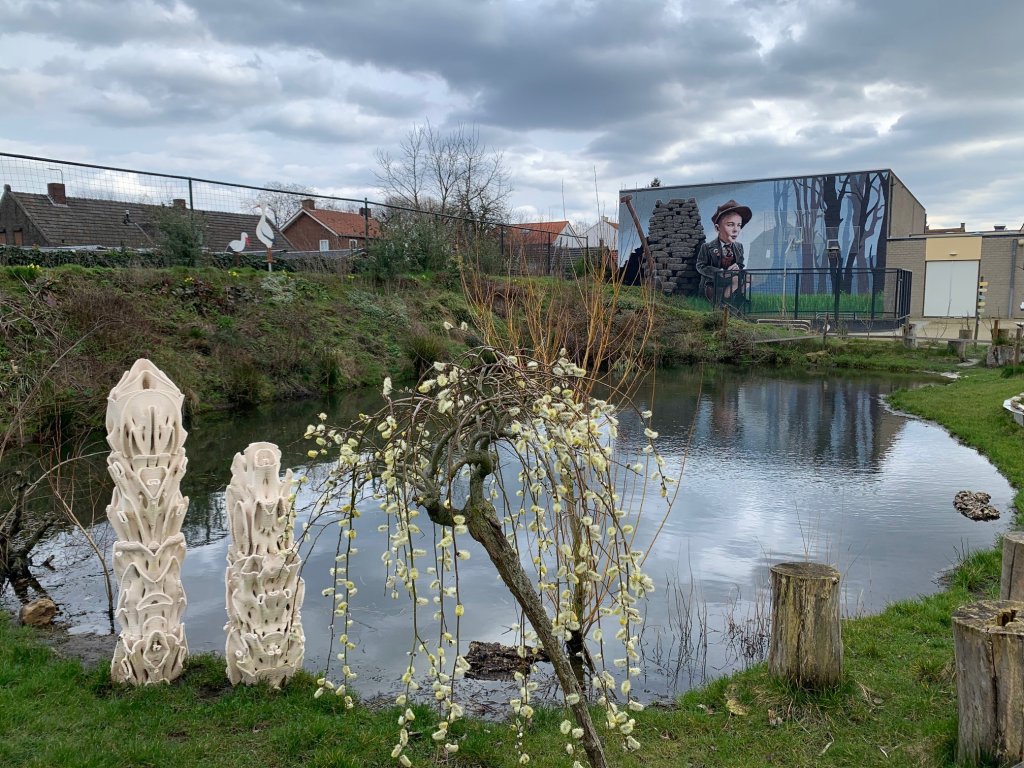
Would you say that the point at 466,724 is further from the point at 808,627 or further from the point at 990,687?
the point at 990,687

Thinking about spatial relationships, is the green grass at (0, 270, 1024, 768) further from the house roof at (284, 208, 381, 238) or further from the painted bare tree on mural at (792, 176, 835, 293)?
the painted bare tree on mural at (792, 176, 835, 293)

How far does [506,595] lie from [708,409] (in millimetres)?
10128

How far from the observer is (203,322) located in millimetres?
15258

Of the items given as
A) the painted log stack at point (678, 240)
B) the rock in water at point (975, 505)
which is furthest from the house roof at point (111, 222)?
the painted log stack at point (678, 240)

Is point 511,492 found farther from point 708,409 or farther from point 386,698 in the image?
point 708,409

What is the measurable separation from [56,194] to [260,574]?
1602cm

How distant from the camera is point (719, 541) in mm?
6910

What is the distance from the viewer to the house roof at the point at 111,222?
17016mm

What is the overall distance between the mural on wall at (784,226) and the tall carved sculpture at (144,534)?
28.2 metres

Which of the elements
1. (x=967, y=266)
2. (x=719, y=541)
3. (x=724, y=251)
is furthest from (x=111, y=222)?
(x=967, y=266)

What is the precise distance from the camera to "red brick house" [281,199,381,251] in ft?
76.0

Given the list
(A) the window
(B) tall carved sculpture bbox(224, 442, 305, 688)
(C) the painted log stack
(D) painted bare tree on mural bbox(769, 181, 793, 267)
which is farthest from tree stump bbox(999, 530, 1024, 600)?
(A) the window

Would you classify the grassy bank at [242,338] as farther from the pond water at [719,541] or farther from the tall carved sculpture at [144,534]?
the tall carved sculpture at [144,534]

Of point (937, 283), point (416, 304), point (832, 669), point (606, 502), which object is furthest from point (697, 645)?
point (937, 283)
